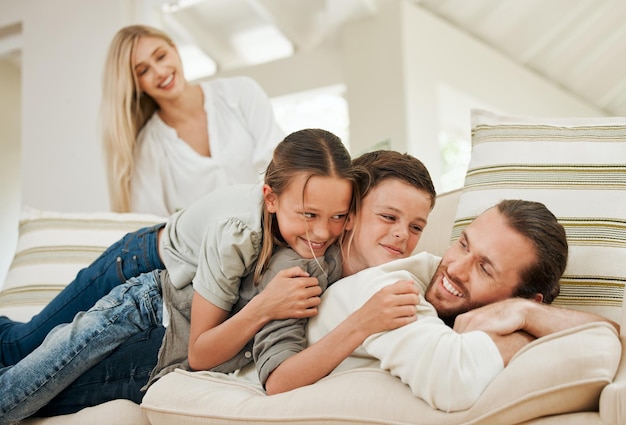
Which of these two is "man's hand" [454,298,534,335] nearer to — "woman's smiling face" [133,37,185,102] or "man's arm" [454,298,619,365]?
"man's arm" [454,298,619,365]

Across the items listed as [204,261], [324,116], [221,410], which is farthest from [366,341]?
[324,116]

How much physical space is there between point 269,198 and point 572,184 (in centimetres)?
64

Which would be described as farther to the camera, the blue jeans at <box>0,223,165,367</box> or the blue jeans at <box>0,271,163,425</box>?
the blue jeans at <box>0,223,165,367</box>

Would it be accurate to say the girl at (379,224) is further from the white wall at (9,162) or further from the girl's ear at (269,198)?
the white wall at (9,162)

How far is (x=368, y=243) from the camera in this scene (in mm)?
1602

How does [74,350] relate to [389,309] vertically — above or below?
below

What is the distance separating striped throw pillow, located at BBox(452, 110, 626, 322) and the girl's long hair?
34 centimetres

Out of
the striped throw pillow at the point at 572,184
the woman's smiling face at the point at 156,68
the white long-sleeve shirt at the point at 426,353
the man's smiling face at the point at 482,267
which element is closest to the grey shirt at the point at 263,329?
the white long-sleeve shirt at the point at 426,353

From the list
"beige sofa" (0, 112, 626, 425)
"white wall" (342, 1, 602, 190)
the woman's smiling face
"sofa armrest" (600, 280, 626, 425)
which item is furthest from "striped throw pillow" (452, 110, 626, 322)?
"white wall" (342, 1, 602, 190)

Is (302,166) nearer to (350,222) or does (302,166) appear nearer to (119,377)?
(350,222)

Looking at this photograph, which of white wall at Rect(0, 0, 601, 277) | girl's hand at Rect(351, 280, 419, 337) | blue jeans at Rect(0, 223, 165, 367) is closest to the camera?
girl's hand at Rect(351, 280, 419, 337)

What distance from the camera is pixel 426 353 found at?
1.19 m

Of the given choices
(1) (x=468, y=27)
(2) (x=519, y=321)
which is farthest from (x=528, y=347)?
(1) (x=468, y=27)

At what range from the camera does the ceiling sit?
5711mm
